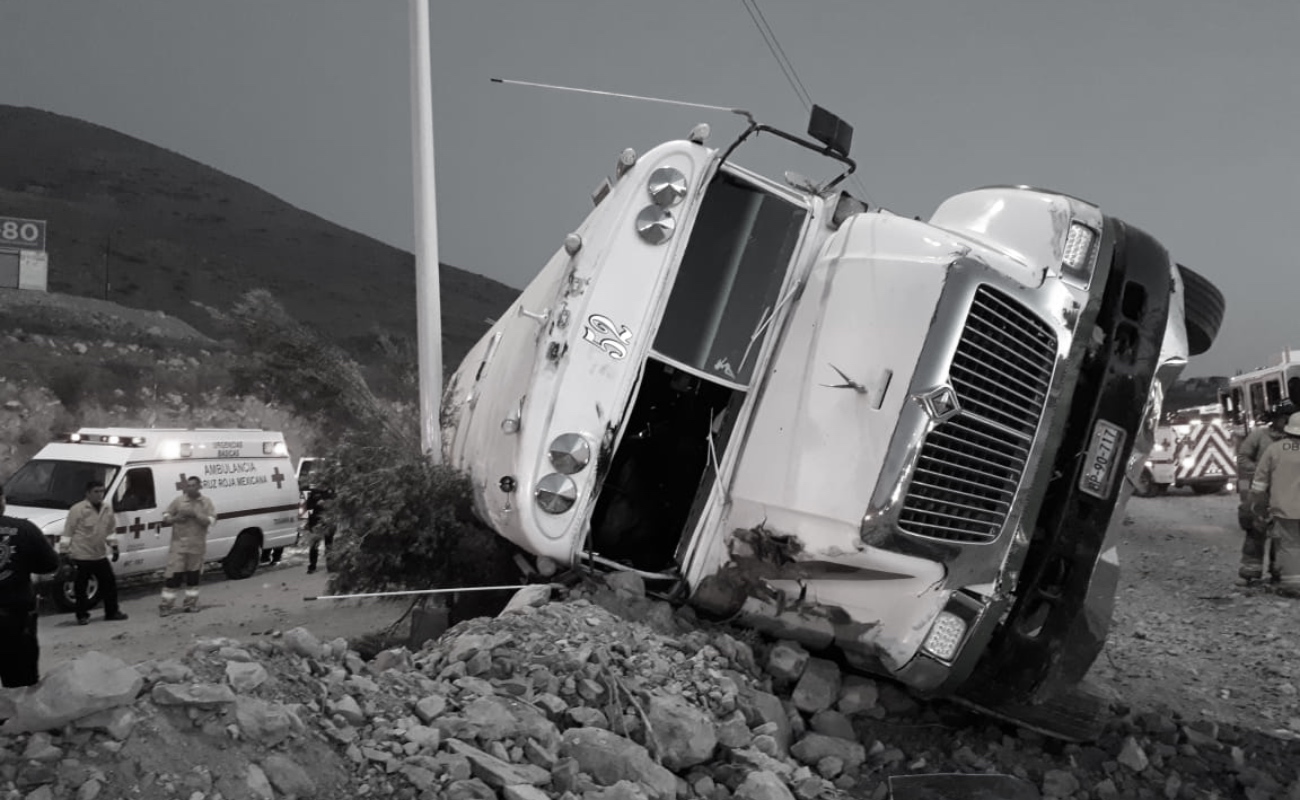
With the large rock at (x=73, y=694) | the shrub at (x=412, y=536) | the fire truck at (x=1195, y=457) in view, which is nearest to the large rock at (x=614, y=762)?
the large rock at (x=73, y=694)

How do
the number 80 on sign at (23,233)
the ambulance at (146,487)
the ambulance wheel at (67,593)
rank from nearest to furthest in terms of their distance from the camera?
the ambulance wheel at (67,593)
the ambulance at (146,487)
the number 80 on sign at (23,233)

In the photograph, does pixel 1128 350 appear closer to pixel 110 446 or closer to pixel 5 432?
pixel 110 446

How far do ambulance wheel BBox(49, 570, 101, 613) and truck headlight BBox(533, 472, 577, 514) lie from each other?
7.75m

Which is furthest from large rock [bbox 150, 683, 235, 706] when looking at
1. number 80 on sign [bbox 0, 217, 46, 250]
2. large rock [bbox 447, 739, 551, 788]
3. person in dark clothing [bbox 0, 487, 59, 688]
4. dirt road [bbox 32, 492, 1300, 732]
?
number 80 on sign [bbox 0, 217, 46, 250]

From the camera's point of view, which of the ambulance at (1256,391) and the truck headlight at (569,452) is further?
the ambulance at (1256,391)

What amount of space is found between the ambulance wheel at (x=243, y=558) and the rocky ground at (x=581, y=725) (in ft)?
32.7

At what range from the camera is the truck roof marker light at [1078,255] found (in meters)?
4.26

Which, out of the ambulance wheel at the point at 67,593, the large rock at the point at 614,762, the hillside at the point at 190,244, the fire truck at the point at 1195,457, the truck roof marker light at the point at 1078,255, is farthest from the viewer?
the hillside at the point at 190,244

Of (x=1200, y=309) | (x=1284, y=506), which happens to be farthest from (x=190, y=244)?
(x=1200, y=309)

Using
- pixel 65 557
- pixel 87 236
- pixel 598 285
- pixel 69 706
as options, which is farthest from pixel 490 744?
pixel 87 236

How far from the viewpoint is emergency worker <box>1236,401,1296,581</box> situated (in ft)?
26.0

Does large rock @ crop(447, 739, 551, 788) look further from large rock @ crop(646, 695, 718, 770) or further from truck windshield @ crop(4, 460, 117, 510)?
truck windshield @ crop(4, 460, 117, 510)

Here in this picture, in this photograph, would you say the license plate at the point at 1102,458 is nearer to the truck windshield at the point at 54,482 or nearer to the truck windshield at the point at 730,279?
the truck windshield at the point at 730,279

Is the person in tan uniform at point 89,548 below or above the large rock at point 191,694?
below
